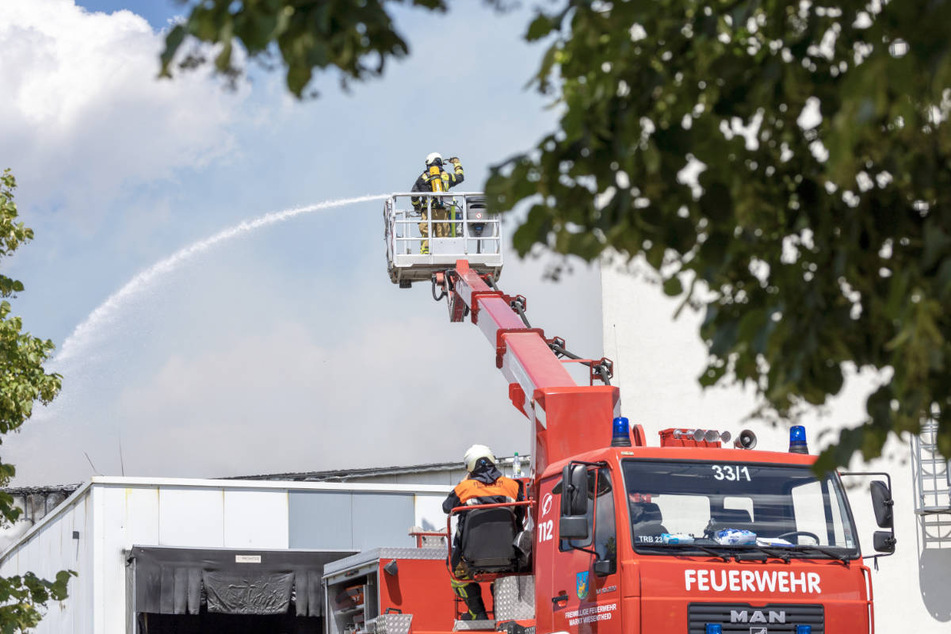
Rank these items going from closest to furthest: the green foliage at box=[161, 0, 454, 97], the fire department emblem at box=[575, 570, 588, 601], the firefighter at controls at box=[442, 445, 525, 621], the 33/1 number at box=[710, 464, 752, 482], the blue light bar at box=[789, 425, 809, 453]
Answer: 1. the green foliage at box=[161, 0, 454, 97]
2. the fire department emblem at box=[575, 570, 588, 601]
3. the 33/1 number at box=[710, 464, 752, 482]
4. the blue light bar at box=[789, 425, 809, 453]
5. the firefighter at controls at box=[442, 445, 525, 621]

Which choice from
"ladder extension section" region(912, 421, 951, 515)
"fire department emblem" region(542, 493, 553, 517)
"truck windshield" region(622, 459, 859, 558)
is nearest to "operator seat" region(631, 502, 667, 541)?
"truck windshield" region(622, 459, 859, 558)

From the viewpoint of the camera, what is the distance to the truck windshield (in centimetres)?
875

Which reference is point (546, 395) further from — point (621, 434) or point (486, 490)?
point (621, 434)

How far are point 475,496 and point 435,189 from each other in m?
6.06

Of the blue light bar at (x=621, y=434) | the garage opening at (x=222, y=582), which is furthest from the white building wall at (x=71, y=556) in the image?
the blue light bar at (x=621, y=434)

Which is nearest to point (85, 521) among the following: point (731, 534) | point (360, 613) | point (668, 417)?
point (360, 613)

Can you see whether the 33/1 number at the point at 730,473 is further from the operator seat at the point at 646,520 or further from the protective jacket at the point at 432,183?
the protective jacket at the point at 432,183

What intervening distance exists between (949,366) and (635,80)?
117 cm

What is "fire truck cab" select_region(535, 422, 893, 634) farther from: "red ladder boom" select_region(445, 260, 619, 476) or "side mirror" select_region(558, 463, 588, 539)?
"red ladder boom" select_region(445, 260, 619, 476)

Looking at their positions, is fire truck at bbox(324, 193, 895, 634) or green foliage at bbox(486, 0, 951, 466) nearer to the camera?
green foliage at bbox(486, 0, 951, 466)

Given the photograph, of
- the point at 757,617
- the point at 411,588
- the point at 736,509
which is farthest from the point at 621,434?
the point at 411,588

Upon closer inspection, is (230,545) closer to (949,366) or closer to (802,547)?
(802,547)

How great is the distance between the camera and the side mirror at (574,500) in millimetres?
8539

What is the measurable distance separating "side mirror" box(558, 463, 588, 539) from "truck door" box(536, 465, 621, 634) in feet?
0.50
